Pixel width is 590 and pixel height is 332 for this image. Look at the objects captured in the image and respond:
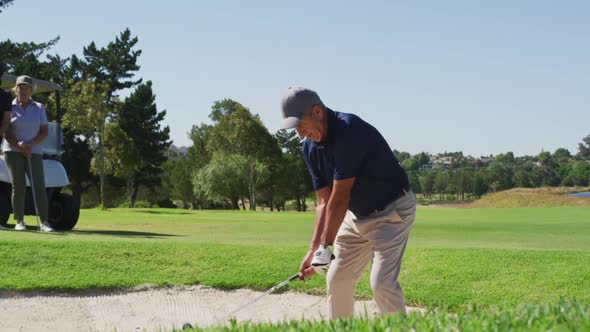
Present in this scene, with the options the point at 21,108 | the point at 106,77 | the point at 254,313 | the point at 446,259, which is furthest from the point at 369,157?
the point at 106,77

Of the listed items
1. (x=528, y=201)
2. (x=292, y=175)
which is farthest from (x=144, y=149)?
(x=528, y=201)

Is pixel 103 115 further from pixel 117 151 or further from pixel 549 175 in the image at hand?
pixel 549 175

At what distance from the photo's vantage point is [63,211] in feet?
46.3

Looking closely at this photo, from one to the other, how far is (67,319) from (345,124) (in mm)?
3933

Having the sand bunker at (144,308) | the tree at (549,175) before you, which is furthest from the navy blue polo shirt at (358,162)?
the tree at (549,175)

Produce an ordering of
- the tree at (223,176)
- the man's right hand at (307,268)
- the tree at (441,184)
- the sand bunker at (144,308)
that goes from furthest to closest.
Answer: the tree at (441,184) < the tree at (223,176) < the sand bunker at (144,308) < the man's right hand at (307,268)

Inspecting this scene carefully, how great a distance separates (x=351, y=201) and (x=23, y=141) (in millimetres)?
8805

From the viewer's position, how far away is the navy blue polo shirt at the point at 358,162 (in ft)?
17.1

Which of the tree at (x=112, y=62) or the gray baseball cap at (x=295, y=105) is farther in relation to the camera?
the tree at (x=112, y=62)

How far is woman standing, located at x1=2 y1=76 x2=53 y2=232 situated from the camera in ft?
40.8

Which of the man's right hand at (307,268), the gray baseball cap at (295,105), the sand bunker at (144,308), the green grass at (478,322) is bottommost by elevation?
the sand bunker at (144,308)

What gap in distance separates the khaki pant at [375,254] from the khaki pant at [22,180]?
856 centimetres

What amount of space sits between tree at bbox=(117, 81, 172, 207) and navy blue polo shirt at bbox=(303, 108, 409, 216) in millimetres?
60305

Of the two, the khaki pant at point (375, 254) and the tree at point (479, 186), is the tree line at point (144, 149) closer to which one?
the khaki pant at point (375, 254)
